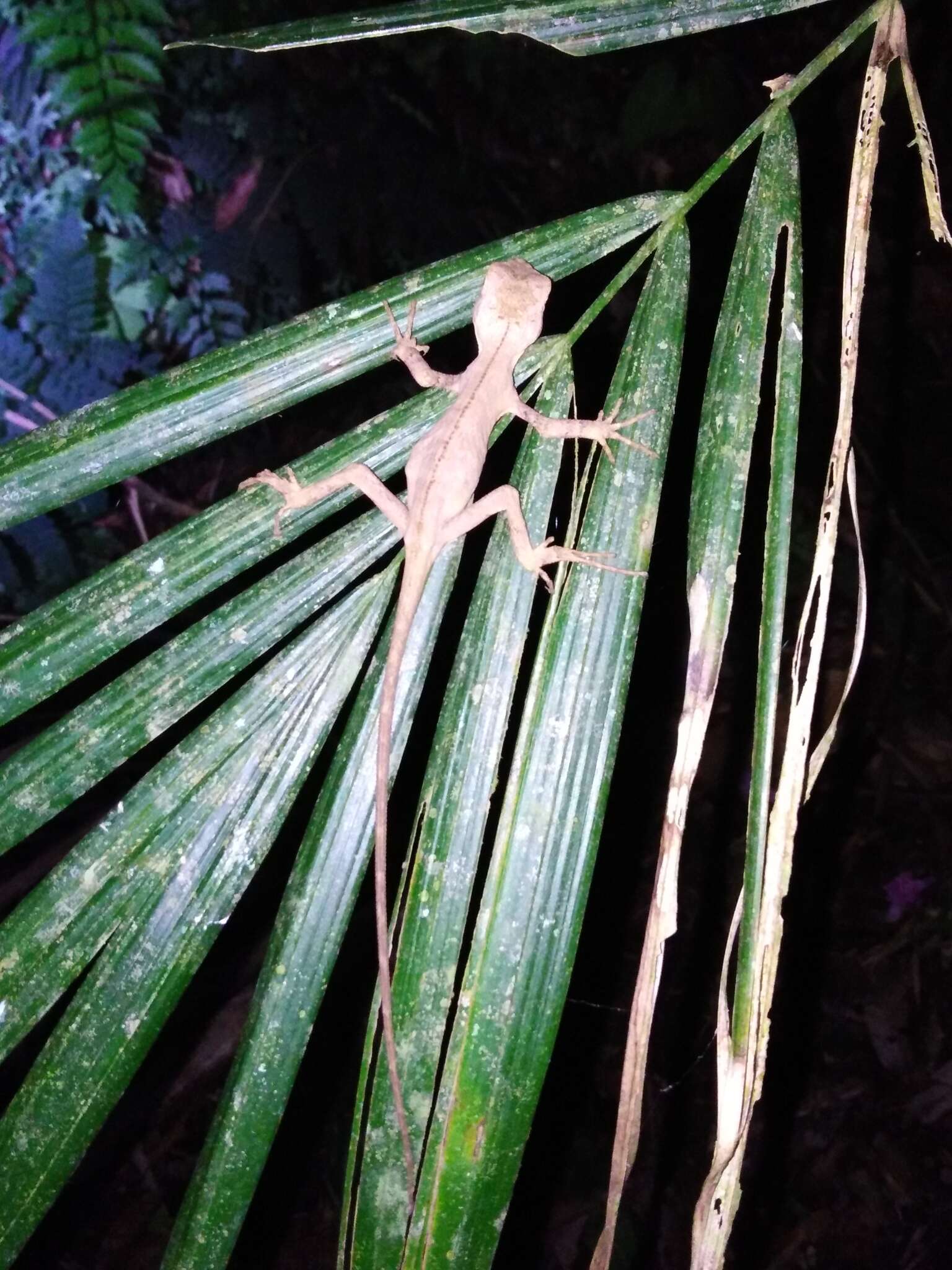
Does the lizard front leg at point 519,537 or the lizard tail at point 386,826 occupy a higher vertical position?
the lizard front leg at point 519,537

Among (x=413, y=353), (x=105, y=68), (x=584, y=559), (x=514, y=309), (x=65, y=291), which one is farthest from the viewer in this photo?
(x=65, y=291)

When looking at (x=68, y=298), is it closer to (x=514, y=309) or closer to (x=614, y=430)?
(x=514, y=309)

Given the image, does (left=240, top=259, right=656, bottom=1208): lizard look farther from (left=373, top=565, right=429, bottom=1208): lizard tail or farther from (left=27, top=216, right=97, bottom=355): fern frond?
(left=27, top=216, right=97, bottom=355): fern frond

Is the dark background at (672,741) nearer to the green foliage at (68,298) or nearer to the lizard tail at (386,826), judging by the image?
the green foliage at (68,298)

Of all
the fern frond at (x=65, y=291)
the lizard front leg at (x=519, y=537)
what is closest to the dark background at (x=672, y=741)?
the fern frond at (x=65, y=291)

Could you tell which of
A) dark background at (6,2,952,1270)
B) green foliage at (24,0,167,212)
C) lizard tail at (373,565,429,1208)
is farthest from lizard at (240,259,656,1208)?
green foliage at (24,0,167,212)

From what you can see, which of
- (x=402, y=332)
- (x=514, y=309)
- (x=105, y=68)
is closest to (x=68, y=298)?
(x=105, y=68)
